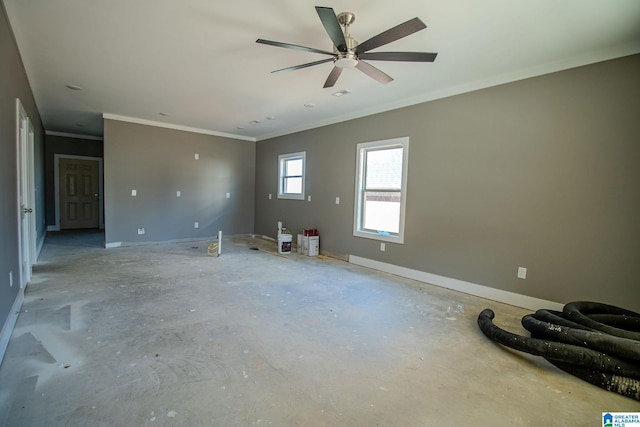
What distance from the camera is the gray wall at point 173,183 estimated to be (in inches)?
233

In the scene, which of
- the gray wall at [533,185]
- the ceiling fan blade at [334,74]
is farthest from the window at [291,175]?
the ceiling fan blade at [334,74]

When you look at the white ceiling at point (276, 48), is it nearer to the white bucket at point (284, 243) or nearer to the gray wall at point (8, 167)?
the gray wall at point (8, 167)

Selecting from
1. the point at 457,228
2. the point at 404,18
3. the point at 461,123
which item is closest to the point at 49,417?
the point at 404,18

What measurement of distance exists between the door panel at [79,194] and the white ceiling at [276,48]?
4065 mm

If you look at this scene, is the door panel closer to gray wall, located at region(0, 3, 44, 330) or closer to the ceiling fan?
gray wall, located at region(0, 3, 44, 330)

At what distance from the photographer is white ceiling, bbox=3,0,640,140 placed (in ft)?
7.48

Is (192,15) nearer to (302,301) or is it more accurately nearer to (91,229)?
(302,301)

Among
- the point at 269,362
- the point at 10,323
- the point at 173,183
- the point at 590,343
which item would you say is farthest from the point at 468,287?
the point at 173,183

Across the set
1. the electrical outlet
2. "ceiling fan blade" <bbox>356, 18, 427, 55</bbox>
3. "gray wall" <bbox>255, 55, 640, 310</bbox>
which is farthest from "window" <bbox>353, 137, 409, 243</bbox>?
"ceiling fan blade" <bbox>356, 18, 427, 55</bbox>

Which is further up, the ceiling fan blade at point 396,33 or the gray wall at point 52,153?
the ceiling fan blade at point 396,33

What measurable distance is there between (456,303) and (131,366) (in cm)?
309

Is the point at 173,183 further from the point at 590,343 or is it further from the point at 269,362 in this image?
the point at 590,343

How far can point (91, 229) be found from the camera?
837 cm

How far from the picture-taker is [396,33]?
2107mm
